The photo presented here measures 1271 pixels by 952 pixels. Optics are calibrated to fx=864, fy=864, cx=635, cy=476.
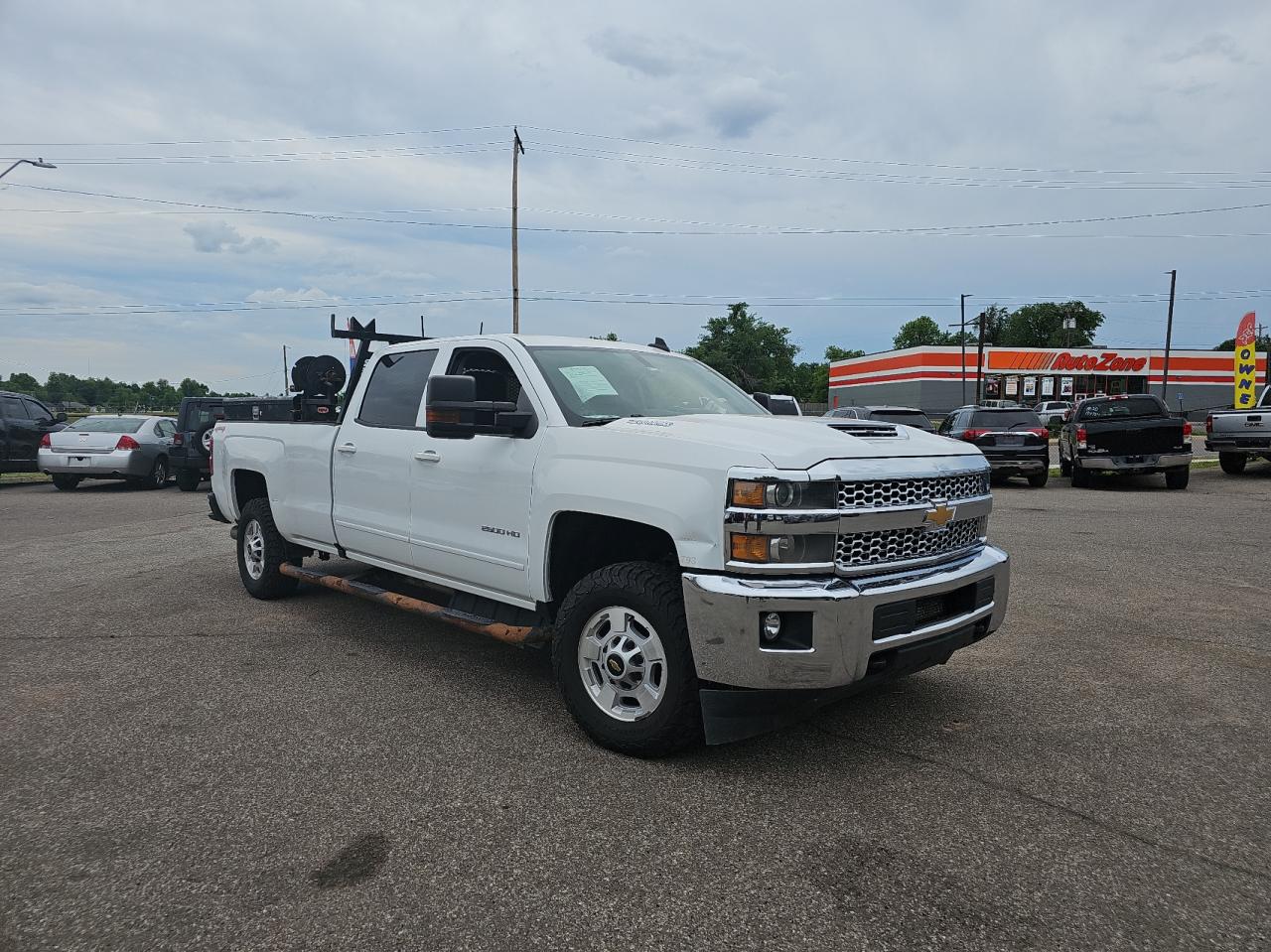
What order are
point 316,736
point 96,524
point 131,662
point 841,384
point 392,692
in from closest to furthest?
point 316,736
point 392,692
point 131,662
point 96,524
point 841,384

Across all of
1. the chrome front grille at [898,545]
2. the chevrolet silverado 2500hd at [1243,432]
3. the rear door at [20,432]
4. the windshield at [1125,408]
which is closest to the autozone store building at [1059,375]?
the chevrolet silverado 2500hd at [1243,432]

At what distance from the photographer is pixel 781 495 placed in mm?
3201

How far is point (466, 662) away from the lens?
5090 millimetres

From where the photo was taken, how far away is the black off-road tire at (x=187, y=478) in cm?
1590

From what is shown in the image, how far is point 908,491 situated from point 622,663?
138 cm

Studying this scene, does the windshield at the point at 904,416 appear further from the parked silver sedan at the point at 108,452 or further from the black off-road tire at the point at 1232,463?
the parked silver sedan at the point at 108,452

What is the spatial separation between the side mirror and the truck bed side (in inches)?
75.6

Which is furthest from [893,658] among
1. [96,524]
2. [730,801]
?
[96,524]

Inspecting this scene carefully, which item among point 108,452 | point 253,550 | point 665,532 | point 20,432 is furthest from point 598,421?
point 20,432

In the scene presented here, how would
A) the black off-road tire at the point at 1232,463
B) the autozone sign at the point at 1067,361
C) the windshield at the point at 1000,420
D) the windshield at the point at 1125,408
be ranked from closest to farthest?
the windshield at the point at 1125,408 < the windshield at the point at 1000,420 < the black off-road tire at the point at 1232,463 < the autozone sign at the point at 1067,361

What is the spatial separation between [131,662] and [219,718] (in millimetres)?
1353

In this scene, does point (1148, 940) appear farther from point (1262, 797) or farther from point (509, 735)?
point (509, 735)

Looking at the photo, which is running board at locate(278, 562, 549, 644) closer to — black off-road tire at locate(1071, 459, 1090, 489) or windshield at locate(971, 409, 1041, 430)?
windshield at locate(971, 409, 1041, 430)

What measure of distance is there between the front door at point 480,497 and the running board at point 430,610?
168 mm
